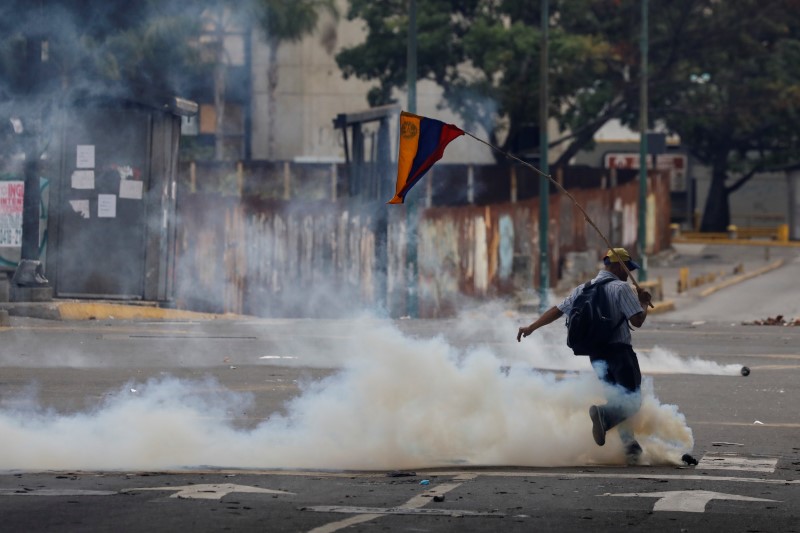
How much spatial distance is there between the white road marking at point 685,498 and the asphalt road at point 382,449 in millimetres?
22

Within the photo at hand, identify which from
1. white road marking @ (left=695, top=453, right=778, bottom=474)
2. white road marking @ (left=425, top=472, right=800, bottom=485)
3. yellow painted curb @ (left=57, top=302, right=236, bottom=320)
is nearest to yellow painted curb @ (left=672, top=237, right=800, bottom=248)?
yellow painted curb @ (left=57, top=302, right=236, bottom=320)

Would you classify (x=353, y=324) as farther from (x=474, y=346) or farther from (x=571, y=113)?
(x=571, y=113)

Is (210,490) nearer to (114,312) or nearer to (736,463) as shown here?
(736,463)

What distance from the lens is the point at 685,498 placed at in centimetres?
930

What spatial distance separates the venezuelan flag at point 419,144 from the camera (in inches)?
480

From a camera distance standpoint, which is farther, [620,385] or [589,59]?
[589,59]

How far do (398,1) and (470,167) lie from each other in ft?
44.7

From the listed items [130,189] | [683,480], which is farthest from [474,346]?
[683,480]

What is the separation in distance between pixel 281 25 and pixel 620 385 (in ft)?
139

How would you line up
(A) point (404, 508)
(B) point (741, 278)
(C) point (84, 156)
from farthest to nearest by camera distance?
(B) point (741, 278) → (C) point (84, 156) → (A) point (404, 508)

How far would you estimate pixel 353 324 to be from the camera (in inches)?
A: 890

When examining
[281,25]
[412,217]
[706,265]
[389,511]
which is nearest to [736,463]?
[389,511]

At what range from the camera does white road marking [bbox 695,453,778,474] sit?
1073 centimetres

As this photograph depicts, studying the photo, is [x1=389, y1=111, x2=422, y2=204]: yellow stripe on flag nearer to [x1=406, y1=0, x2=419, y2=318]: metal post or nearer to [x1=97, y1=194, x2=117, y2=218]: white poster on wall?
[x1=97, y1=194, x2=117, y2=218]: white poster on wall
